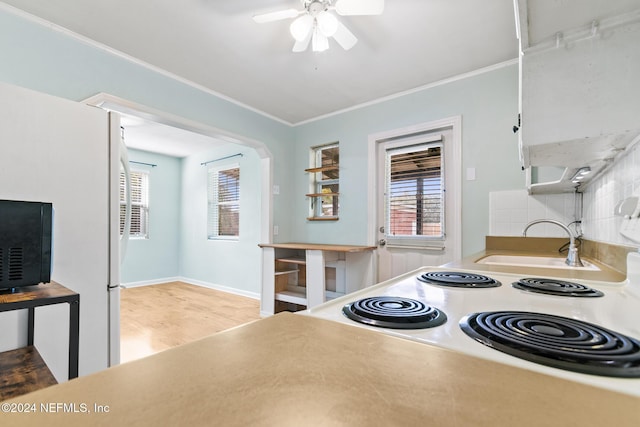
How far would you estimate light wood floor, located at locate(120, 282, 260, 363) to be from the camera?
8.71 ft

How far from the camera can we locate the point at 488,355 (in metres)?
0.45

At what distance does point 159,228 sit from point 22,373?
487 cm

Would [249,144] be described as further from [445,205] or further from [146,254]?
[146,254]

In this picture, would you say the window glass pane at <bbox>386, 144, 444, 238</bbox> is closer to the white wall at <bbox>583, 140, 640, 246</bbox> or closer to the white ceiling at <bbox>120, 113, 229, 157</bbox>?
the white wall at <bbox>583, 140, 640, 246</bbox>

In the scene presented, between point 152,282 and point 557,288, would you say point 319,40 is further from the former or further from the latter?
point 152,282

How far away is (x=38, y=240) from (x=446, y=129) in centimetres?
297

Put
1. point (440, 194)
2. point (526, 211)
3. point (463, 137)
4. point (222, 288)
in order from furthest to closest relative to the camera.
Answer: point (222, 288) → point (440, 194) → point (463, 137) → point (526, 211)

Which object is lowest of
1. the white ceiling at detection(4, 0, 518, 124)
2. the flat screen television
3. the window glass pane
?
the flat screen television

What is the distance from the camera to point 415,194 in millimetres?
2904

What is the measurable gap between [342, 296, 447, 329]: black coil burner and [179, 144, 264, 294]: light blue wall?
352 cm

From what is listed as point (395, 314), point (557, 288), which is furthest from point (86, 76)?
point (557, 288)

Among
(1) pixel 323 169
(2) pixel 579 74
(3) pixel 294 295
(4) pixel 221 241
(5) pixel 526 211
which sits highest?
(1) pixel 323 169

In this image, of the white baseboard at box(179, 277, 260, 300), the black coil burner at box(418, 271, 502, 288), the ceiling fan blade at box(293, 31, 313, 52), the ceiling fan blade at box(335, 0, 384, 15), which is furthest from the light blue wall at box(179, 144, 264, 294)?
the black coil burner at box(418, 271, 502, 288)

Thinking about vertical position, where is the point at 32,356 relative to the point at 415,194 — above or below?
below
